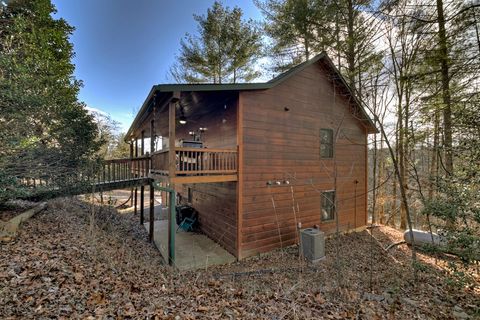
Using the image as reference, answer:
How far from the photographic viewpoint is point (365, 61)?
8.87 meters

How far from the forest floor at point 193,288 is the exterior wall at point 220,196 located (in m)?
1.30

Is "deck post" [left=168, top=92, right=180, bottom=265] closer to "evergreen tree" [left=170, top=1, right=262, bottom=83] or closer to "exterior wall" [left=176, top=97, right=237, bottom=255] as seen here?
"exterior wall" [left=176, top=97, right=237, bottom=255]

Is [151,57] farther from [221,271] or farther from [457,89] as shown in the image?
[457,89]

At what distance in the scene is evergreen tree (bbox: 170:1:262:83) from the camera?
13.4 meters

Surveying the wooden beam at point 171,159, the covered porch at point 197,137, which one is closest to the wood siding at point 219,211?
the covered porch at point 197,137

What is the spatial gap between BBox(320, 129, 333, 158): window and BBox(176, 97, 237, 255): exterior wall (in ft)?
12.5

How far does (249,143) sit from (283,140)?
1.45 m

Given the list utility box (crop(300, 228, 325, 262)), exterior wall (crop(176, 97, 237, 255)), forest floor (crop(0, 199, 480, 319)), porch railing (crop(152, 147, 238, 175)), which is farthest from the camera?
exterior wall (crop(176, 97, 237, 255))

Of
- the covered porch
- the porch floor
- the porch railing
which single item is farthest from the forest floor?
the porch railing

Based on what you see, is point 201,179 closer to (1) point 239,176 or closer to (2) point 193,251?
(1) point 239,176

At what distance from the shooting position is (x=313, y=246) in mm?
6898

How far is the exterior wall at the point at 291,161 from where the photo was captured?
23.1 feet

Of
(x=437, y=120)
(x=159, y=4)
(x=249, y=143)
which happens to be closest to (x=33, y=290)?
(x=249, y=143)

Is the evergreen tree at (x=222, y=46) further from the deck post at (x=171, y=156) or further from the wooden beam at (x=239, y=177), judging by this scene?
the deck post at (x=171, y=156)
